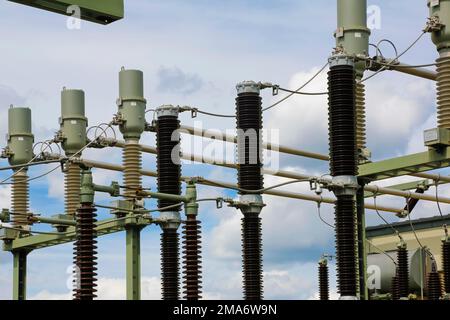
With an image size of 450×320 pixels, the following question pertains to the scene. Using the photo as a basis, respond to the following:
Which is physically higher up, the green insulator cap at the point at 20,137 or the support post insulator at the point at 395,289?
the green insulator cap at the point at 20,137

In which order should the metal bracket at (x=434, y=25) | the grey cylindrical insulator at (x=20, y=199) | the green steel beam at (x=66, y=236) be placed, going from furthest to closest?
the grey cylindrical insulator at (x=20, y=199), the green steel beam at (x=66, y=236), the metal bracket at (x=434, y=25)

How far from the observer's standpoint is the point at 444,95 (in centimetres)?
2388

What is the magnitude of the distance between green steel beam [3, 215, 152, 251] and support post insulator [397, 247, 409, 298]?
32.0 ft

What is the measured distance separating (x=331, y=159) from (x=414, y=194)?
12.0 metres

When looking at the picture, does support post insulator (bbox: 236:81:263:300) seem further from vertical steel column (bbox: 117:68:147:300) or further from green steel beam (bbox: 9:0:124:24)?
green steel beam (bbox: 9:0:124:24)

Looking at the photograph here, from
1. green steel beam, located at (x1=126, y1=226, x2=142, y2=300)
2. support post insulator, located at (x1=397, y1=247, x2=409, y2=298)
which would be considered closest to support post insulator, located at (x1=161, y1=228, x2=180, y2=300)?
green steel beam, located at (x1=126, y1=226, x2=142, y2=300)

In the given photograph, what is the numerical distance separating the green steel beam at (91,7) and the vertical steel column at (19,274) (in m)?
16.5

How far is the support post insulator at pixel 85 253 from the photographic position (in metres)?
20.9

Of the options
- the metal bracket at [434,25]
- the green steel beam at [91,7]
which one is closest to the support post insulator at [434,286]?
the metal bracket at [434,25]

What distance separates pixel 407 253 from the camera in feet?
116

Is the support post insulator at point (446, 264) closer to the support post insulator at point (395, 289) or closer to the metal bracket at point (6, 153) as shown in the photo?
the support post insulator at point (395, 289)

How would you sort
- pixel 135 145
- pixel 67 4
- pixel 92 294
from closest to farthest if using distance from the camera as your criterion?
pixel 67 4, pixel 92 294, pixel 135 145
